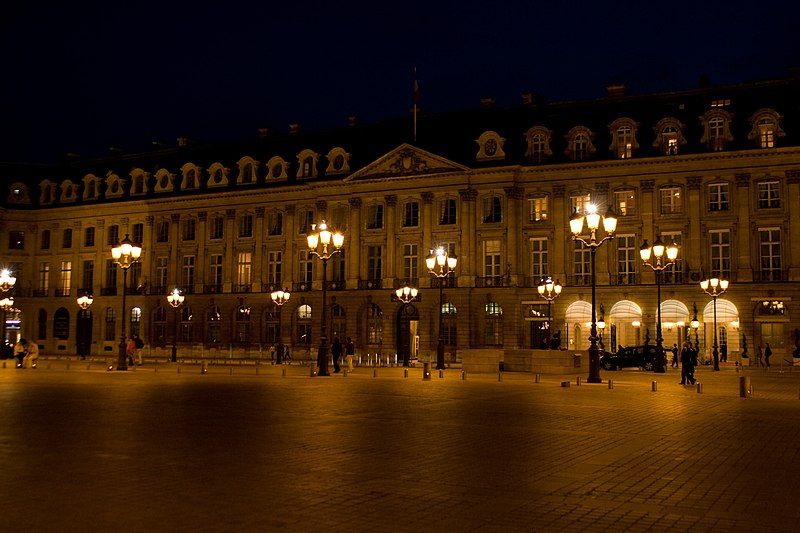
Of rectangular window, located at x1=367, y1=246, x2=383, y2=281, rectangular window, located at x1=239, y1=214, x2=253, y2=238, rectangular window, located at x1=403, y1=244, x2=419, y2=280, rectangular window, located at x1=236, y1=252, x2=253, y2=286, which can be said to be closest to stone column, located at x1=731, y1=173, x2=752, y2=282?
rectangular window, located at x1=403, y1=244, x2=419, y2=280

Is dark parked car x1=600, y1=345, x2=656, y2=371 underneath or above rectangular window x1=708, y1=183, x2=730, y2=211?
underneath

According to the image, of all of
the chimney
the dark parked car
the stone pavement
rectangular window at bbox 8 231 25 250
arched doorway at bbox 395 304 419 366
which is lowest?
the stone pavement

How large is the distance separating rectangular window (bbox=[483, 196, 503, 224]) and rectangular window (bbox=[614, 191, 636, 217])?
26.4 feet

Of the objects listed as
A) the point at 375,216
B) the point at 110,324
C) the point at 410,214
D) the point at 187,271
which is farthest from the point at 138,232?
the point at 410,214

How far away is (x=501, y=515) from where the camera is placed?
8.95 m

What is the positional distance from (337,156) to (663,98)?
24406 mm

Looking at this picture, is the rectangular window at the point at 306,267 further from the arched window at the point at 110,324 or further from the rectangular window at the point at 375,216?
the arched window at the point at 110,324

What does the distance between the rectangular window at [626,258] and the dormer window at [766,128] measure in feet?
32.4

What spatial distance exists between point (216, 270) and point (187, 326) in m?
5.22

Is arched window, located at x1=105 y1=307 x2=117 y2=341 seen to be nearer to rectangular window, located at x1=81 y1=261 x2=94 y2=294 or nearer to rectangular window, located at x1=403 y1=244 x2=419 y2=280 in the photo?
rectangular window, located at x1=81 y1=261 x2=94 y2=294

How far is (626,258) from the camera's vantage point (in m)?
59.8

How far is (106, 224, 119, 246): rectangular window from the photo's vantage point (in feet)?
255

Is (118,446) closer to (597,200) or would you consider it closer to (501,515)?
(501,515)

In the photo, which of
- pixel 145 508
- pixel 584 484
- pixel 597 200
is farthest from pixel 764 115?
pixel 145 508
